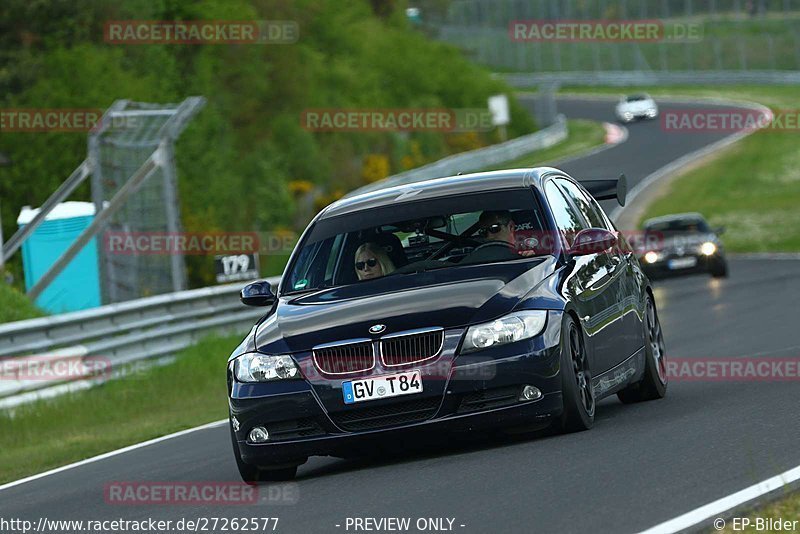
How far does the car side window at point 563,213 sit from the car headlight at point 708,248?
21.4 m

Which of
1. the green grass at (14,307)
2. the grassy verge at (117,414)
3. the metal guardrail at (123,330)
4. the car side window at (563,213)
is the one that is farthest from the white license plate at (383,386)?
the green grass at (14,307)

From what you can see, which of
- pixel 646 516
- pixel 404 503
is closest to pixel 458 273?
pixel 404 503

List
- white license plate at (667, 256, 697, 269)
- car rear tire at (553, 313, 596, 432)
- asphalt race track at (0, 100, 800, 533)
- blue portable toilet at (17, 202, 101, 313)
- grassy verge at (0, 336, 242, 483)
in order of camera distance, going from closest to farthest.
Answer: asphalt race track at (0, 100, 800, 533) → car rear tire at (553, 313, 596, 432) → grassy verge at (0, 336, 242, 483) → blue portable toilet at (17, 202, 101, 313) → white license plate at (667, 256, 697, 269)

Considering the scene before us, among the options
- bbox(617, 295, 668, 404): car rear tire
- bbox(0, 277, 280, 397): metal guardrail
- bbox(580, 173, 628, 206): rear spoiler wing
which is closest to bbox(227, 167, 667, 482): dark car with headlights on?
bbox(617, 295, 668, 404): car rear tire

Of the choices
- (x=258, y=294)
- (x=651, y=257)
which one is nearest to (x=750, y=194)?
(x=651, y=257)

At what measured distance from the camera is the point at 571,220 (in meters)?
10.6

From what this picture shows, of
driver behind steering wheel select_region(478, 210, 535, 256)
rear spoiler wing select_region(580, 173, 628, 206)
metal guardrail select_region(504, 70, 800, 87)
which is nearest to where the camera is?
driver behind steering wheel select_region(478, 210, 535, 256)

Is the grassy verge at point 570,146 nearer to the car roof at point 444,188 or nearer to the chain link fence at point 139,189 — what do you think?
the chain link fence at point 139,189

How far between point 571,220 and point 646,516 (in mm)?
4126

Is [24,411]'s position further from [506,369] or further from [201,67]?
[201,67]

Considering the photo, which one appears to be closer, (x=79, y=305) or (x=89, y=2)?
(x=79, y=305)

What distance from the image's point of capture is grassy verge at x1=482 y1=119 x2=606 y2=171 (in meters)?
69.7

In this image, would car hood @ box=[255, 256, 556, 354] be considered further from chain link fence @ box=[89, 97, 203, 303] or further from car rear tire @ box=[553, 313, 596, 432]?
chain link fence @ box=[89, 97, 203, 303]

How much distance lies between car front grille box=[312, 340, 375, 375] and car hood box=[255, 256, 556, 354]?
0.14 ft
